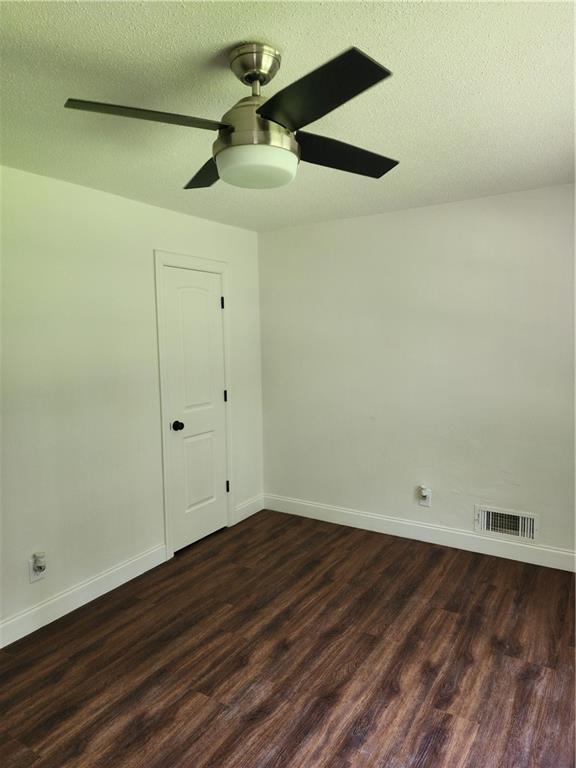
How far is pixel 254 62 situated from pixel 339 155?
15.9 inches

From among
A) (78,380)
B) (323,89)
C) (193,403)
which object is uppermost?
(323,89)

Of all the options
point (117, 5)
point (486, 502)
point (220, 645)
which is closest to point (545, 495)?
point (486, 502)

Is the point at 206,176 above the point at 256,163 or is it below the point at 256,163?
above

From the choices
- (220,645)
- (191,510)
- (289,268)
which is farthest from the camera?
(289,268)

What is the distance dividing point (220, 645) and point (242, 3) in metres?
2.66

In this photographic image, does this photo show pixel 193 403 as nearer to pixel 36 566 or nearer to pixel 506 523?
pixel 36 566

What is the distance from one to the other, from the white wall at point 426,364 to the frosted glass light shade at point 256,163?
84.7 inches

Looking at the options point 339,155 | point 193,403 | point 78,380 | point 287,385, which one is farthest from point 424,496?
point 339,155

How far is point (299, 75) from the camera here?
1.66 meters

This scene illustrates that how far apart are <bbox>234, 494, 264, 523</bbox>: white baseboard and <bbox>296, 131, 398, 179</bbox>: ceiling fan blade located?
3040 mm

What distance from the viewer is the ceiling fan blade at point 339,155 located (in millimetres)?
1623

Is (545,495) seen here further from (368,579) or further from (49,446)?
(49,446)

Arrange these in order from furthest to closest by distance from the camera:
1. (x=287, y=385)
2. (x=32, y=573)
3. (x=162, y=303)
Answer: (x=287, y=385) → (x=162, y=303) → (x=32, y=573)

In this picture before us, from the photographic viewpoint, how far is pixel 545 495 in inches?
125
